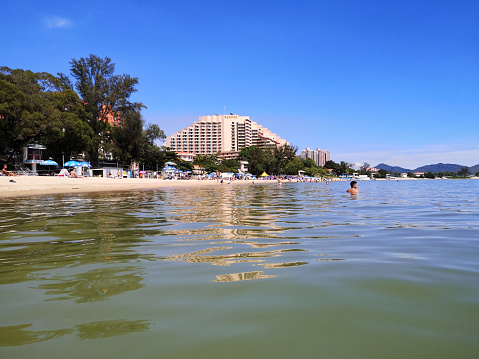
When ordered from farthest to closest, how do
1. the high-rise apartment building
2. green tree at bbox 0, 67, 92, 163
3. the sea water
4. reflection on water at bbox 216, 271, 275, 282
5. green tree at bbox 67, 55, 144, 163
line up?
the high-rise apartment building → green tree at bbox 67, 55, 144, 163 → green tree at bbox 0, 67, 92, 163 → reflection on water at bbox 216, 271, 275, 282 → the sea water

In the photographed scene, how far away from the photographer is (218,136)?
187 m

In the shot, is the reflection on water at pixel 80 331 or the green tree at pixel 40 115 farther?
the green tree at pixel 40 115

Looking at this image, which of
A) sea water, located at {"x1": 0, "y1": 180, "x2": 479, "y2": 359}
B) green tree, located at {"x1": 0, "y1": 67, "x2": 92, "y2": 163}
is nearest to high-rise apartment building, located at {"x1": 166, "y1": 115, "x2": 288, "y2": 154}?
green tree, located at {"x1": 0, "y1": 67, "x2": 92, "y2": 163}

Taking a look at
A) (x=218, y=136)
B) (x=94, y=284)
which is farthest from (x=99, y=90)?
(x=218, y=136)

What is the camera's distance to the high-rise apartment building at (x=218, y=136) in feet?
600

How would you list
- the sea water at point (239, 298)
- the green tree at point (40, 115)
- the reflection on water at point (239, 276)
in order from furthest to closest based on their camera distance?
1. the green tree at point (40, 115)
2. the reflection on water at point (239, 276)
3. the sea water at point (239, 298)

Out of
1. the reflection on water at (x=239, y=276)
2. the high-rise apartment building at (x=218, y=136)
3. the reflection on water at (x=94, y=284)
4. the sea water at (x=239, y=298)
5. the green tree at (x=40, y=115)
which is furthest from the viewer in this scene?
the high-rise apartment building at (x=218, y=136)

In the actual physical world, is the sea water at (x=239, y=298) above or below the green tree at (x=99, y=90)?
below

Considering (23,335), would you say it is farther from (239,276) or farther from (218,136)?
(218,136)

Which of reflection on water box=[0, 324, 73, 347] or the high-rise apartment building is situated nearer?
reflection on water box=[0, 324, 73, 347]

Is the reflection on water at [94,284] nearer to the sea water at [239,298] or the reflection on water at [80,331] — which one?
Answer: the sea water at [239,298]

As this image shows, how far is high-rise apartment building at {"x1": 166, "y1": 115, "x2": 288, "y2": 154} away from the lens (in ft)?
600

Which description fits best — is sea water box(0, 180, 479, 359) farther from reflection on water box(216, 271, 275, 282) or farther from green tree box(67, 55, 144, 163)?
green tree box(67, 55, 144, 163)

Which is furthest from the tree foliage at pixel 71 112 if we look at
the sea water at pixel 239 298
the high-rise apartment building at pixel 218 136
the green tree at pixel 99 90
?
the high-rise apartment building at pixel 218 136
